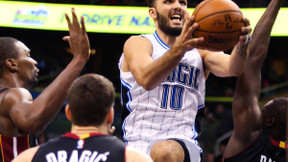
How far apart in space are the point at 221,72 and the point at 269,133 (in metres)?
0.91

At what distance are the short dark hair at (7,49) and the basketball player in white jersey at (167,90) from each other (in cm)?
87

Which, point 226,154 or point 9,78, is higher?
point 9,78

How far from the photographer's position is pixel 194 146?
339cm

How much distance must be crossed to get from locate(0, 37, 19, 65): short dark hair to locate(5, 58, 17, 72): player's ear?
0.03m

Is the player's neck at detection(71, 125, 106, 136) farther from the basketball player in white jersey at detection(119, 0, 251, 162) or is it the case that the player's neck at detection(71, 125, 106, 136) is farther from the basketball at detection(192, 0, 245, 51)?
the basketball at detection(192, 0, 245, 51)

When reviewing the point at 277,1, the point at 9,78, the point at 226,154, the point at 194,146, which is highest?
the point at 277,1

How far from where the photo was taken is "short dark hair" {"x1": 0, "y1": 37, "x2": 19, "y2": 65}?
3588mm

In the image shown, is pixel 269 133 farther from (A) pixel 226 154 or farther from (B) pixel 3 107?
(B) pixel 3 107

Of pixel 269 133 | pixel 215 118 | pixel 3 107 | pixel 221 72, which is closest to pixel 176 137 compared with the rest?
pixel 221 72

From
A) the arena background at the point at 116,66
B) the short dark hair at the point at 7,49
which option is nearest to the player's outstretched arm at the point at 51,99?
the short dark hair at the point at 7,49

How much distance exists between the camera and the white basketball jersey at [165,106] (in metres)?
3.45

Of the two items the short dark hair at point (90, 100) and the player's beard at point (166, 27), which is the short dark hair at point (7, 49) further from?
the short dark hair at point (90, 100)

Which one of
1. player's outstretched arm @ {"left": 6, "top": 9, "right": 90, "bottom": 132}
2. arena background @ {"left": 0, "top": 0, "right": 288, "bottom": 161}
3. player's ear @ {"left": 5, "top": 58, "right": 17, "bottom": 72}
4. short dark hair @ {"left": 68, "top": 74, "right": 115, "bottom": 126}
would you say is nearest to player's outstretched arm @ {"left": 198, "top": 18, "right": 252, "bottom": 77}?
player's outstretched arm @ {"left": 6, "top": 9, "right": 90, "bottom": 132}

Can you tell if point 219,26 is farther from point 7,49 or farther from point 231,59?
point 7,49
